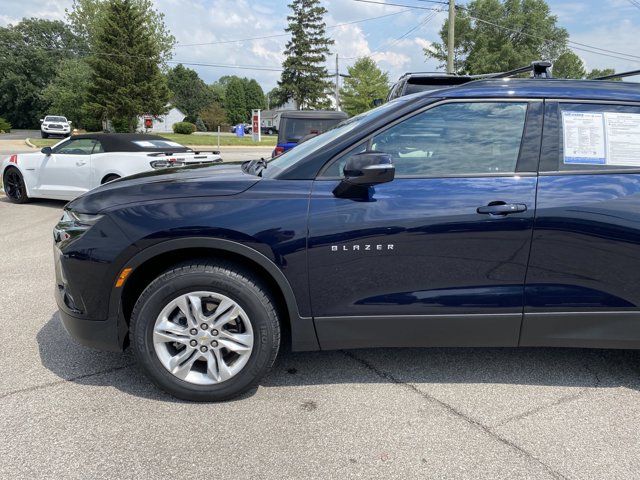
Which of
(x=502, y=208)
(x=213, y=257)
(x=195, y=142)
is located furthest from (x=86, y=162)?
(x=195, y=142)

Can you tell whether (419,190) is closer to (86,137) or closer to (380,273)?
(380,273)

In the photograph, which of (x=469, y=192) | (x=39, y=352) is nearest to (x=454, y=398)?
(x=469, y=192)

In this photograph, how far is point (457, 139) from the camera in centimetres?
281

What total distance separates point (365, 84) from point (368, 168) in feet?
164

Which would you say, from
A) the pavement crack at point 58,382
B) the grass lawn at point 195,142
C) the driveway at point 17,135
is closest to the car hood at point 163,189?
the pavement crack at point 58,382

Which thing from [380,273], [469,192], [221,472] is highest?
[469,192]

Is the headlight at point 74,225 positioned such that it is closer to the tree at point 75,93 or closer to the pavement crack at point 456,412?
the pavement crack at point 456,412

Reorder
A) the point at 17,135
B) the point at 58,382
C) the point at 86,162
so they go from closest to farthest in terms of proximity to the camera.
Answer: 1. the point at 58,382
2. the point at 86,162
3. the point at 17,135

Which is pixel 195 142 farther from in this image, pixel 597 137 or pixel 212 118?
pixel 212 118

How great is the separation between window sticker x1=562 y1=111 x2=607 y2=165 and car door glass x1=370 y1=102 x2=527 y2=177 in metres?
0.27

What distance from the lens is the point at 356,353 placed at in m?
3.46

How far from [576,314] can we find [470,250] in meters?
0.73

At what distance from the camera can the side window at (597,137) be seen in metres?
2.77

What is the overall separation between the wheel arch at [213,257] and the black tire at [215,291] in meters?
0.06
